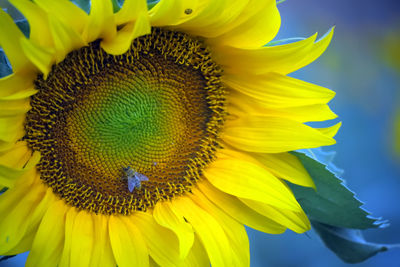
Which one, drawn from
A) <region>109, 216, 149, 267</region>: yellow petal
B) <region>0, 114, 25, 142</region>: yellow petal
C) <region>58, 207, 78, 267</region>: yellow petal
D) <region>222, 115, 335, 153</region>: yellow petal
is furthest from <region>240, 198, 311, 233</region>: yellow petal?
<region>0, 114, 25, 142</region>: yellow petal

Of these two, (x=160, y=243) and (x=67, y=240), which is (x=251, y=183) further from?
(x=67, y=240)

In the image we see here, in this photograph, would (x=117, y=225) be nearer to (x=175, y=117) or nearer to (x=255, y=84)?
(x=175, y=117)

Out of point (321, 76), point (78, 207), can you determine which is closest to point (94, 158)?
point (78, 207)

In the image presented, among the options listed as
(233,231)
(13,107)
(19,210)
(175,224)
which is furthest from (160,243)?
(13,107)

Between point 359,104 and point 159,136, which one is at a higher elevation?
point 359,104

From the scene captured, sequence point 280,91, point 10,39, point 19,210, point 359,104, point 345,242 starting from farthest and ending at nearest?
point 359,104 → point 345,242 → point 280,91 → point 19,210 → point 10,39

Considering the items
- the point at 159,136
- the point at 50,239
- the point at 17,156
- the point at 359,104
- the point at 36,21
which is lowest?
the point at 50,239

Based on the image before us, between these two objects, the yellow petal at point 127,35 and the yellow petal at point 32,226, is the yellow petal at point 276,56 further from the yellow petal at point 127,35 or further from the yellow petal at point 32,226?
the yellow petal at point 32,226
